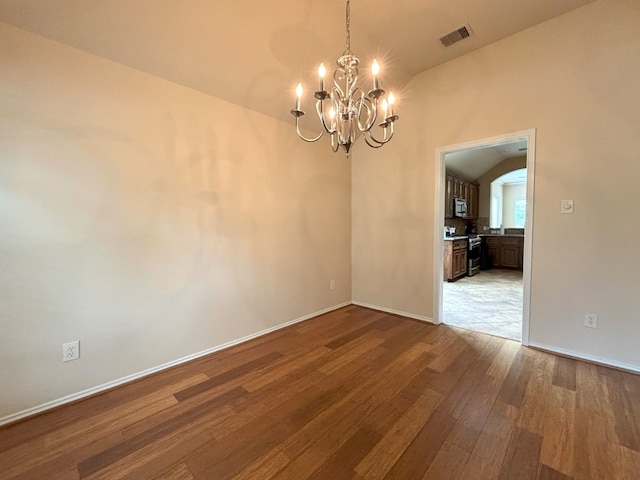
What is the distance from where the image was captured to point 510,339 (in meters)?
2.96

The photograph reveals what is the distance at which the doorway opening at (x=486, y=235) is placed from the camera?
299 centimetres

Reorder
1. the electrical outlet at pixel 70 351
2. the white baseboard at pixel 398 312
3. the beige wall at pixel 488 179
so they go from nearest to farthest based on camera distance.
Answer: the electrical outlet at pixel 70 351
the white baseboard at pixel 398 312
the beige wall at pixel 488 179

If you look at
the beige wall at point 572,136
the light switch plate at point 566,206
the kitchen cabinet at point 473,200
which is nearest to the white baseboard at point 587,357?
the beige wall at point 572,136

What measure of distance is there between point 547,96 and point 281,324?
3.65 meters

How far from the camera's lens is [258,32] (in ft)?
7.51

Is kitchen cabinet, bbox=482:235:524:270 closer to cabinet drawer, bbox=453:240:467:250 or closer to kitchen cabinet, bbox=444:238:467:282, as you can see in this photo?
cabinet drawer, bbox=453:240:467:250

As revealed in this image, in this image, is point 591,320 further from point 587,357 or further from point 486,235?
point 486,235

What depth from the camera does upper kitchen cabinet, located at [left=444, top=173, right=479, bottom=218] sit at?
251 inches

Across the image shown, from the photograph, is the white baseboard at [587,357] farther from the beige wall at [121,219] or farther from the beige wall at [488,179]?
the beige wall at [488,179]

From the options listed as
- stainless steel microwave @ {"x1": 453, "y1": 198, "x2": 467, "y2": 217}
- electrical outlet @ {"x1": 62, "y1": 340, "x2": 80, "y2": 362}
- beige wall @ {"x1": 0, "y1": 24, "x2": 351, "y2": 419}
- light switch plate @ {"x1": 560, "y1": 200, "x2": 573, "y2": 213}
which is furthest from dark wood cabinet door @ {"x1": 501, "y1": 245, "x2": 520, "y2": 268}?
electrical outlet @ {"x1": 62, "y1": 340, "x2": 80, "y2": 362}

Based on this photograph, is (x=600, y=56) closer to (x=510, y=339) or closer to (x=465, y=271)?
(x=510, y=339)

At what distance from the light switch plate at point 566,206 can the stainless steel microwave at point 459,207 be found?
421 cm

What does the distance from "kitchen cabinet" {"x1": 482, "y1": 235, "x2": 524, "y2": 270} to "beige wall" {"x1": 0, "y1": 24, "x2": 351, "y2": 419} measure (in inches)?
267

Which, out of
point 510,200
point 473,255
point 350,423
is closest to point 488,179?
point 510,200
